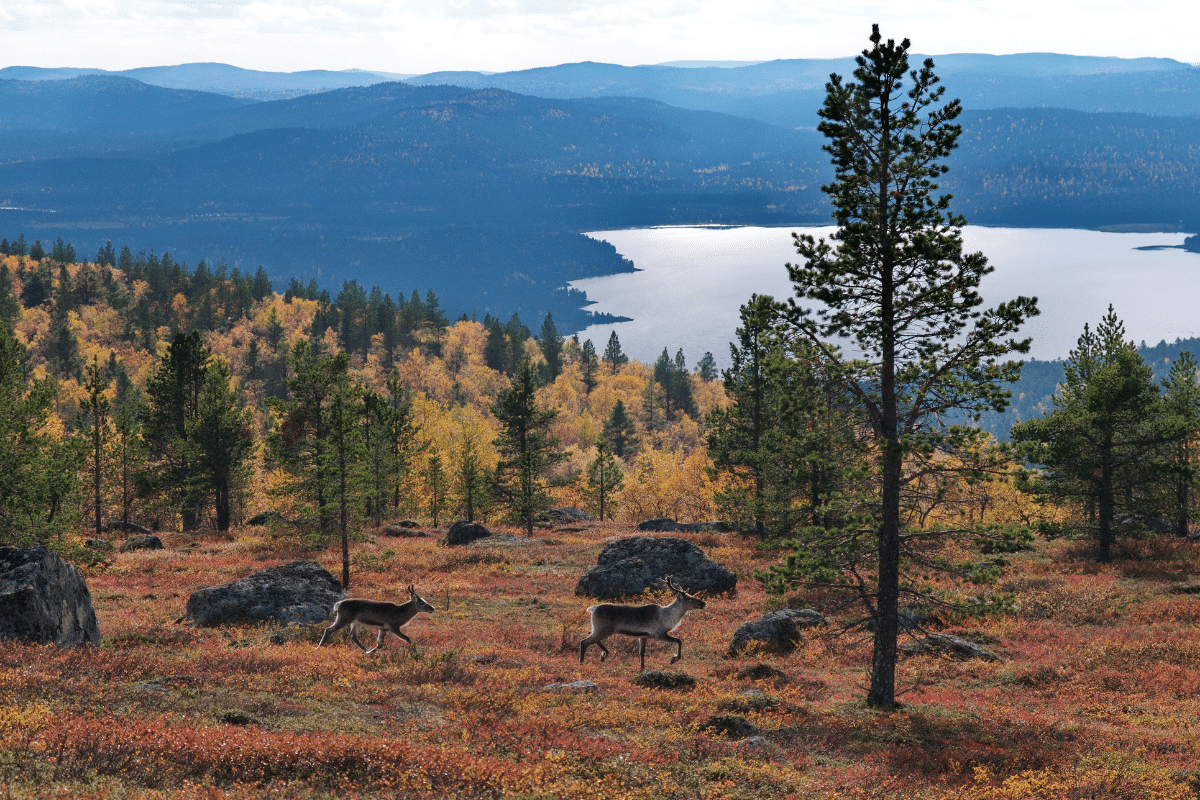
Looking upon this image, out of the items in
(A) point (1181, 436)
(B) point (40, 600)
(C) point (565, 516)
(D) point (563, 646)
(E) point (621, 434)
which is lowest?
(C) point (565, 516)

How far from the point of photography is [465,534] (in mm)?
52906

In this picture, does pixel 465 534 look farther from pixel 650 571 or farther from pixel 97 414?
pixel 97 414

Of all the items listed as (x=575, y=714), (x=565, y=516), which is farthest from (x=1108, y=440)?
(x=565, y=516)

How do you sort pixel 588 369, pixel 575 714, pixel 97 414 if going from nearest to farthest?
pixel 575 714
pixel 97 414
pixel 588 369

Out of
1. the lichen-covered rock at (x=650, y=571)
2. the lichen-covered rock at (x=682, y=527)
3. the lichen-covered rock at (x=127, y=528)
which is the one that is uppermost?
the lichen-covered rock at (x=650, y=571)

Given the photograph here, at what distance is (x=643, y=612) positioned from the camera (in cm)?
2100

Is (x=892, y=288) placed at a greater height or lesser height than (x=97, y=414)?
greater

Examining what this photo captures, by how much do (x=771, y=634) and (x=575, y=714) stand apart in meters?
11.6

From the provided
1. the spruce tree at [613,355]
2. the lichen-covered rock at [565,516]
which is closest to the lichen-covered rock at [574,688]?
the lichen-covered rock at [565,516]

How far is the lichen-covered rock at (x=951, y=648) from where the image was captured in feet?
79.7

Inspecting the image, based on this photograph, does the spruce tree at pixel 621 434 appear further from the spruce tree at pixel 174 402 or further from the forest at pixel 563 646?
the spruce tree at pixel 174 402

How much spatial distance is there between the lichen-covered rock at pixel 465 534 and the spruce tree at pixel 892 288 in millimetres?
37809

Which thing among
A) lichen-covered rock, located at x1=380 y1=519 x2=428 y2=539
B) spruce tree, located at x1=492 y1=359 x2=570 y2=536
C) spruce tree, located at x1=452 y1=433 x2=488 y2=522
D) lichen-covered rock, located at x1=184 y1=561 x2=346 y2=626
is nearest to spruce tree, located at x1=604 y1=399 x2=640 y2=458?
spruce tree, located at x1=452 y1=433 x2=488 y2=522

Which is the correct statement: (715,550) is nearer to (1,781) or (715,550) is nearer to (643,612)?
(643,612)
